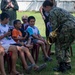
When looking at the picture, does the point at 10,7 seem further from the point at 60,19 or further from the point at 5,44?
the point at 5,44

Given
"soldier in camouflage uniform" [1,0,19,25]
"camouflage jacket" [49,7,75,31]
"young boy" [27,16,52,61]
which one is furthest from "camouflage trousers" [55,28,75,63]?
"soldier in camouflage uniform" [1,0,19,25]

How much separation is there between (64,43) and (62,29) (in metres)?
0.31

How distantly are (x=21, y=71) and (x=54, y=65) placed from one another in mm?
998

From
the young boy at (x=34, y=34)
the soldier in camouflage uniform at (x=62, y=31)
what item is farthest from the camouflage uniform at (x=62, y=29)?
the young boy at (x=34, y=34)

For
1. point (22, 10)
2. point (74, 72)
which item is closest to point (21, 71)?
point (74, 72)

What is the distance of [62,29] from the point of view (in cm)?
654

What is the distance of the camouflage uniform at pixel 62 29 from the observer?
6488mm

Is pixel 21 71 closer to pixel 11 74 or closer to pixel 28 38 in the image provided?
pixel 11 74

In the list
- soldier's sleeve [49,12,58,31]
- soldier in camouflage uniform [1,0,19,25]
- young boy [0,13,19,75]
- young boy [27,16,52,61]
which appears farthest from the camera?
soldier in camouflage uniform [1,0,19,25]

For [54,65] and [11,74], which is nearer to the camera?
[11,74]

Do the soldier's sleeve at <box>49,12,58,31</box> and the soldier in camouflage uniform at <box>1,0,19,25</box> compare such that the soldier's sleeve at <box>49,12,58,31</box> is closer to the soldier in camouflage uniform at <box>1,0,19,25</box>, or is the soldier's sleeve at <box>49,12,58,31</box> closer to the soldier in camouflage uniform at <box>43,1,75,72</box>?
the soldier in camouflage uniform at <box>43,1,75,72</box>

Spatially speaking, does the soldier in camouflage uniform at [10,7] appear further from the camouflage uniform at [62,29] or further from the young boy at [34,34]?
the camouflage uniform at [62,29]

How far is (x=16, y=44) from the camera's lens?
260 inches

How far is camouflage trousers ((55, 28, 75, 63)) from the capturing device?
652 centimetres
